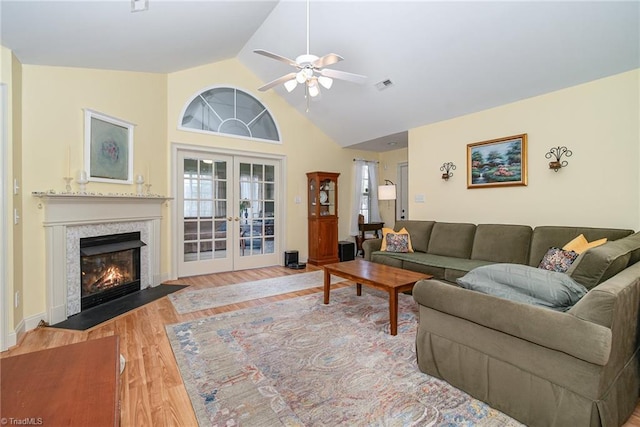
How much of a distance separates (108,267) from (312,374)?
2.97m

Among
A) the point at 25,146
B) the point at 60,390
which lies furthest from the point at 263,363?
the point at 25,146

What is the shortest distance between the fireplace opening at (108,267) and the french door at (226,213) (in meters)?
0.78

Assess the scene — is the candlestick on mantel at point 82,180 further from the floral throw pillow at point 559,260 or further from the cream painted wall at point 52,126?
the floral throw pillow at point 559,260

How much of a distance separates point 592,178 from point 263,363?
386cm

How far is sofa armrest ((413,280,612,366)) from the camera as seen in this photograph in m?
1.30

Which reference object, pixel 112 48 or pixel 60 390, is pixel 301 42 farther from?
pixel 60 390

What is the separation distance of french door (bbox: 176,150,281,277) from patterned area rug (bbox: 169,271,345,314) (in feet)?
3.06

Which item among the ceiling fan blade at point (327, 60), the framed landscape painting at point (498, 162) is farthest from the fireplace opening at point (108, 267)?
the framed landscape painting at point (498, 162)

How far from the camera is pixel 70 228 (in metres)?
3.06

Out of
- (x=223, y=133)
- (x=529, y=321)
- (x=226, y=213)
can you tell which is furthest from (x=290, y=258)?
(x=529, y=321)

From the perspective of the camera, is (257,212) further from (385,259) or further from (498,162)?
(498,162)

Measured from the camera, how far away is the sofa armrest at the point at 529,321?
1.30m

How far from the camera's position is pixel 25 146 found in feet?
8.82

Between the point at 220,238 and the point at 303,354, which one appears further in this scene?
the point at 220,238
